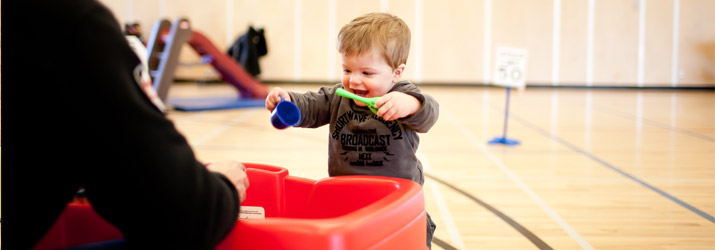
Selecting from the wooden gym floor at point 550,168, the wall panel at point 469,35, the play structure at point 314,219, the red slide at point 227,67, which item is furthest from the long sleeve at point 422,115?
the wall panel at point 469,35


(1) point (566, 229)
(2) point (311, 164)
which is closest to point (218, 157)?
(2) point (311, 164)

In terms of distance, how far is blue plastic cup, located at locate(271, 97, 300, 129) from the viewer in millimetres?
1387

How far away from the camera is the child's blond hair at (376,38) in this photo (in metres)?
1.47

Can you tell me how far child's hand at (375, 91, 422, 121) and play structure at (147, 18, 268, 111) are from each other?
4499mm

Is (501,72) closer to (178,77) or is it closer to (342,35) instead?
(342,35)

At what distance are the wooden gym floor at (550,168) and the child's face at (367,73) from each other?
62 cm

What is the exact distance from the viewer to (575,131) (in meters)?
4.79

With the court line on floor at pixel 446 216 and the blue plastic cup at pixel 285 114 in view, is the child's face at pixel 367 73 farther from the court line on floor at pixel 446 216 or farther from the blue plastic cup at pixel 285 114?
the court line on floor at pixel 446 216

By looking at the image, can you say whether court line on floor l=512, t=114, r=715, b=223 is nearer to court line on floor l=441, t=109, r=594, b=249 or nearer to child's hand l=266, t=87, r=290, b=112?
court line on floor l=441, t=109, r=594, b=249

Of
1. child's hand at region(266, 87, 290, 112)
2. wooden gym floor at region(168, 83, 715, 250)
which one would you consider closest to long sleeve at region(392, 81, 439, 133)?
child's hand at region(266, 87, 290, 112)

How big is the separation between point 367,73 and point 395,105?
0.19 metres

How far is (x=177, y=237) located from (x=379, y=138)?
0.81 m

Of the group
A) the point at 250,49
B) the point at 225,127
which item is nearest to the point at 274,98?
the point at 225,127

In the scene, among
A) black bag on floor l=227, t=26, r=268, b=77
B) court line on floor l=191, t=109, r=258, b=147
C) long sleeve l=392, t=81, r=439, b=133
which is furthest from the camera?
black bag on floor l=227, t=26, r=268, b=77
